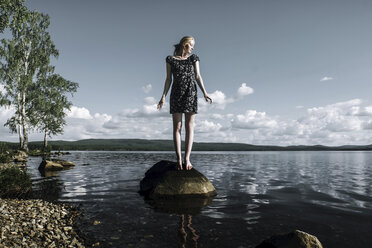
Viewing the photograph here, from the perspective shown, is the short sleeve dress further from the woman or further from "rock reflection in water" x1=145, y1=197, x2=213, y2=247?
"rock reflection in water" x1=145, y1=197, x2=213, y2=247

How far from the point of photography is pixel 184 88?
7.29 m

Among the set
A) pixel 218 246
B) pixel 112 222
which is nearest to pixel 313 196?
pixel 218 246

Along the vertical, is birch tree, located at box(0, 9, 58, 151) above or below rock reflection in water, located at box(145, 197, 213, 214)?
above

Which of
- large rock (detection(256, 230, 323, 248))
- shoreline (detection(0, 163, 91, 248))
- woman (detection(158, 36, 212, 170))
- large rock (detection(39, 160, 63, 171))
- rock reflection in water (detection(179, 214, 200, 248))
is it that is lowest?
large rock (detection(39, 160, 63, 171))

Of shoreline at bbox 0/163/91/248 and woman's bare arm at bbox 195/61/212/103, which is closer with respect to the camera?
shoreline at bbox 0/163/91/248

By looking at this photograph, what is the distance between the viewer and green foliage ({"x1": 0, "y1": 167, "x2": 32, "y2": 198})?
23.6ft

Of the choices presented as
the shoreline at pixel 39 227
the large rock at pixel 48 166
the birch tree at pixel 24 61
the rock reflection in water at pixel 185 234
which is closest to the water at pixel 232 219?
the rock reflection in water at pixel 185 234

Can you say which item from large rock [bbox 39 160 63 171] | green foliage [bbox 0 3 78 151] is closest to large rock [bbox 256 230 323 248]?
large rock [bbox 39 160 63 171]

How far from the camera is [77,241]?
3.95m

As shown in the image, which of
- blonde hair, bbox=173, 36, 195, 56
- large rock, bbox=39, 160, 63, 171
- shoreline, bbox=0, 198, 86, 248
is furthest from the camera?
large rock, bbox=39, 160, 63, 171

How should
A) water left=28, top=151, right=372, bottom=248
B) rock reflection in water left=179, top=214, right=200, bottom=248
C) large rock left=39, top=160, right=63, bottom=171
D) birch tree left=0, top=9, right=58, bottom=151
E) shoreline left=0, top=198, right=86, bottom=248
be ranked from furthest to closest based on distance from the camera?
birch tree left=0, top=9, right=58, bottom=151
large rock left=39, top=160, right=63, bottom=171
water left=28, top=151, right=372, bottom=248
rock reflection in water left=179, top=214, right=200, bottom=248
shoreline left=0, top=198, right=86, bottom=248

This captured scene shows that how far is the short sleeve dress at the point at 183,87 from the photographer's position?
7199 mm

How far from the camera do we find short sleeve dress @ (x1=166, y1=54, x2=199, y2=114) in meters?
7.20

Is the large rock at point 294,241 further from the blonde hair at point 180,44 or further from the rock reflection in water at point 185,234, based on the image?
the blonde hair at point 180,44
